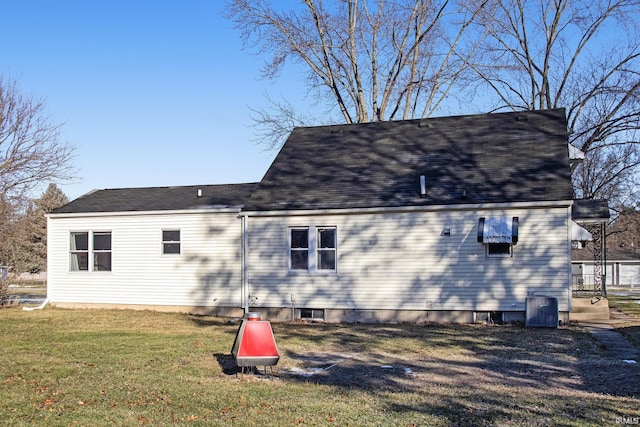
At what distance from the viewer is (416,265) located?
1752 cm

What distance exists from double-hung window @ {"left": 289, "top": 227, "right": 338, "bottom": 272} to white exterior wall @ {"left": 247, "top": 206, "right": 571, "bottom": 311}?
0.18 meters

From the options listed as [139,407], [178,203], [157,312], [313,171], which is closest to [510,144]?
[313,171]

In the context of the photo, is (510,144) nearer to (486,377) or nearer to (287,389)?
(486,377)

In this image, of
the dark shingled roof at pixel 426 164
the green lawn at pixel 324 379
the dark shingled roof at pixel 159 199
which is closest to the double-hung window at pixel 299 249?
the dark shingled roof at pixel 426 164

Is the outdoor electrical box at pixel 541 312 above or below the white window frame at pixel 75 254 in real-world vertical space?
below

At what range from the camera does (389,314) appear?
17.8m

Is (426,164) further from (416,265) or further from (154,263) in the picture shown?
(154,263)

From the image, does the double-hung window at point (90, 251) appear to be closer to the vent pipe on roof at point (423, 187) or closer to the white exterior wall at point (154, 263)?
the white exterior wall at point (154, 263)

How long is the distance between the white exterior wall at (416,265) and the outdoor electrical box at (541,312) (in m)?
0.35

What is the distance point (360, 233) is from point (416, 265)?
5.81 feet

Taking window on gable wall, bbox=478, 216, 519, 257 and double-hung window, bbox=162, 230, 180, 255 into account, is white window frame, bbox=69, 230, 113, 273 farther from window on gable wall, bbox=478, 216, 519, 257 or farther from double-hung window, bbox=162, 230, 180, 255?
window on gable wall, bbox=478, 216, 519, 257

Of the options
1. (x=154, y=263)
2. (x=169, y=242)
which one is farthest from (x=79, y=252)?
(x=169, y=242)

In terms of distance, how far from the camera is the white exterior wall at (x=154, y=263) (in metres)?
19.7

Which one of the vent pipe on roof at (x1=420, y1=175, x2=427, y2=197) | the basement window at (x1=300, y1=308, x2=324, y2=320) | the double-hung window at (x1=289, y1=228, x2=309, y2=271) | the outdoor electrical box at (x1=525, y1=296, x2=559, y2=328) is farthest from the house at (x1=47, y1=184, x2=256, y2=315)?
the outdoor electrical box at (x1=525, y1=296, x2=559, y2=328)
